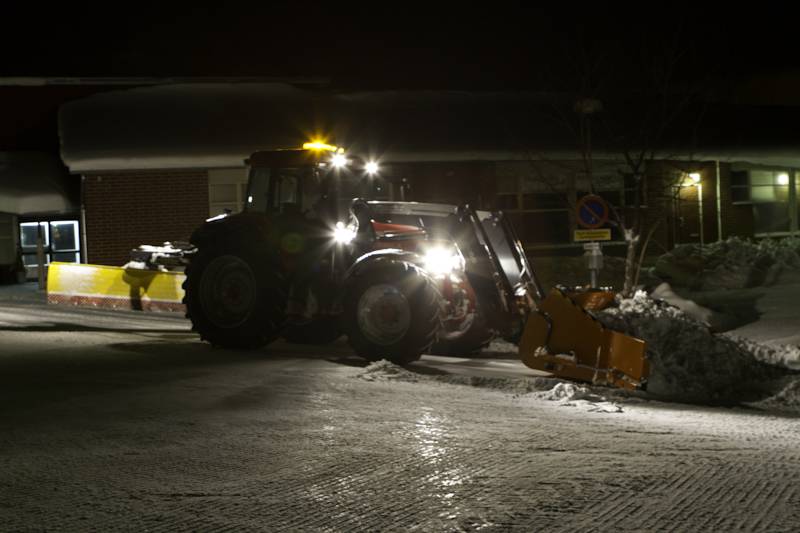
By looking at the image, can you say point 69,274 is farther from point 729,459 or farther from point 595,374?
point 729,459

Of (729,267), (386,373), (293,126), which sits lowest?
(386,373)

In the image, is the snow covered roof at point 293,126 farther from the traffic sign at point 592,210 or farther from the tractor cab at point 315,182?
the tractor cab at point 315,182

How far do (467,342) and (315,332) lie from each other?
7.86ft

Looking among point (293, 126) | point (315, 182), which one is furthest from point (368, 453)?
point (293, 126)

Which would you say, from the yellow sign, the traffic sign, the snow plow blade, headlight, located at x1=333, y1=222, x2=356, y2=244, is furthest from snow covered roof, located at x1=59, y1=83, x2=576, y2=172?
the snow plow blade

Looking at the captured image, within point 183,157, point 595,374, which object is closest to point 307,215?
point 595,374

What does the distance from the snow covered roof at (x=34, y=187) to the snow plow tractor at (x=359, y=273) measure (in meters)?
13.8

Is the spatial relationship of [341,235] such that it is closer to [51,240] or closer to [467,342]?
[467,342]

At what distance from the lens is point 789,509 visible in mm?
6012

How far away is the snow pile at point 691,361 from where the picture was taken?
10.9 m

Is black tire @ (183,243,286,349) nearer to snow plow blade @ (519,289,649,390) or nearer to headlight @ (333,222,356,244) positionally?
headlight @ (333,222,356,244)

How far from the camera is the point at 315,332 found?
15.0 m

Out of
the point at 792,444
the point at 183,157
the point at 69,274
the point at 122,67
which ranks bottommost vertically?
the point at 792,444

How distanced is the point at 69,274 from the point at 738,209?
65.8 feet
